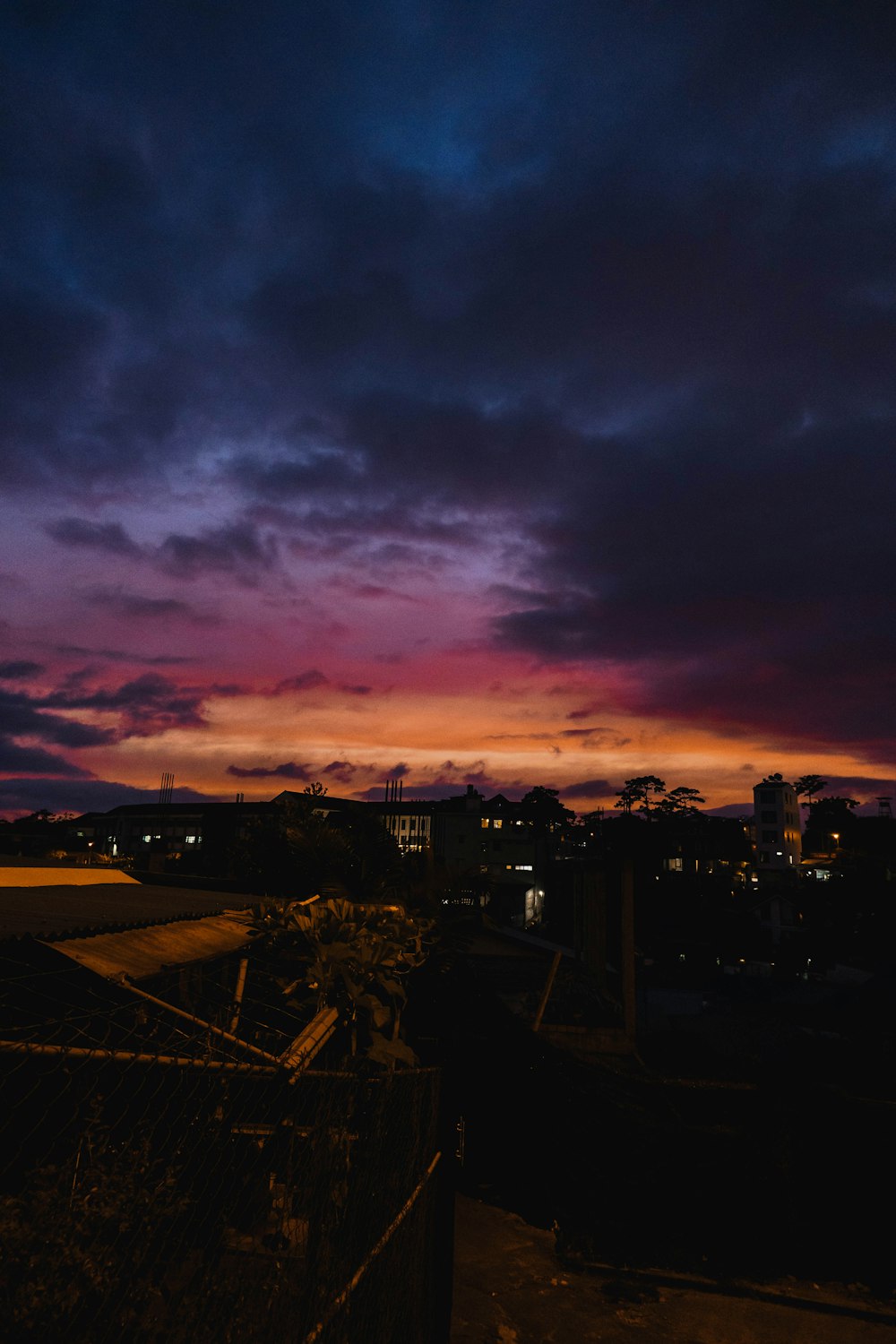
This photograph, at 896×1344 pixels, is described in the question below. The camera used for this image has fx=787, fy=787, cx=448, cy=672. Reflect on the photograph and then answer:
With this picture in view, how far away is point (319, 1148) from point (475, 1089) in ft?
20.5

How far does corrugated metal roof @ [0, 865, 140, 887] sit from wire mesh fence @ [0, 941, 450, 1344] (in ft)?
10.3

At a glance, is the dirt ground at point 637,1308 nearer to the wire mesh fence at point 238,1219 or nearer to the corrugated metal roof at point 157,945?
the wire mesh fence at point 238,1219

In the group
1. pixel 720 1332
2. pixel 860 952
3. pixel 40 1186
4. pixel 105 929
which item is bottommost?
pixel 860 952

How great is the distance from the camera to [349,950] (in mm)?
5086

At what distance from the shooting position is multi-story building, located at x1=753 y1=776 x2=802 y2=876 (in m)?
90.4

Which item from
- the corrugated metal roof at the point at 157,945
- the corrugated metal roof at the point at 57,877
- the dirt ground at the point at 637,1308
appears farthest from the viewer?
the corrugated metal roof at the point at 57,877

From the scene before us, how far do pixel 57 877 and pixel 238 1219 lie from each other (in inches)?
201

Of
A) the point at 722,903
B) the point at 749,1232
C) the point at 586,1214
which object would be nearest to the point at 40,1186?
the point at 586,1214

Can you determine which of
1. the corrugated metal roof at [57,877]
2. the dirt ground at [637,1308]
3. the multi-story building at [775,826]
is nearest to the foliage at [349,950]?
the dirt ground at [637,1308]

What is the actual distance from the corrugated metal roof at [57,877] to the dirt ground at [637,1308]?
5.51m

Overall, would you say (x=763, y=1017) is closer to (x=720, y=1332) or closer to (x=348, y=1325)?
(x=720, y=1332)

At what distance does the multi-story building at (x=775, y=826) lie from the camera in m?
90.4

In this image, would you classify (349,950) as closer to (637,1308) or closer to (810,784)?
(637,1308)

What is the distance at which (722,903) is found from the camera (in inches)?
2307
